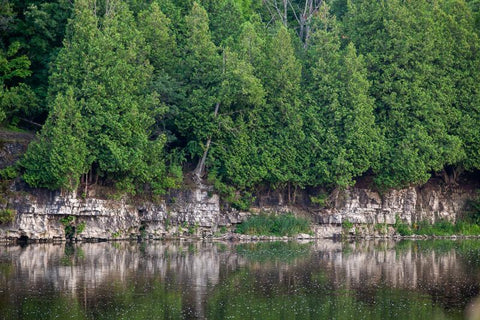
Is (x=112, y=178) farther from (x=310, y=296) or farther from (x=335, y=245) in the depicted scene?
(x=310, y=296)

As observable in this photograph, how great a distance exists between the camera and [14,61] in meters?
62.7

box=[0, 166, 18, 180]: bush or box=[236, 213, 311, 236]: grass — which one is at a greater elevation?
box=[0, 166, 18, 180]: bush

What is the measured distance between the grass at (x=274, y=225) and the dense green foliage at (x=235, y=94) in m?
2.17

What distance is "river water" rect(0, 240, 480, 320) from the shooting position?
114 ft

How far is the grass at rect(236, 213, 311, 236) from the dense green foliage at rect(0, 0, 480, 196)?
2174 millimetres

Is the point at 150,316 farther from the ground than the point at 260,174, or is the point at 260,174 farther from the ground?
the point at 260,174

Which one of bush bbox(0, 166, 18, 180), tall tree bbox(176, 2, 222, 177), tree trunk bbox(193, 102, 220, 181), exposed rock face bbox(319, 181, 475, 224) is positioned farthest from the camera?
exposed rock face bbox(319, 181, 475, 224)

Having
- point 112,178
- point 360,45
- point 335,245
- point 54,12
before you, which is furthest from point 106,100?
point 360,45

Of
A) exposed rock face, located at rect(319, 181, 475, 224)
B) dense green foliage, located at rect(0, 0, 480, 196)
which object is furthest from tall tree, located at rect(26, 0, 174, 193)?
exposed rock face, located at rect(319, 181, 475, 224)

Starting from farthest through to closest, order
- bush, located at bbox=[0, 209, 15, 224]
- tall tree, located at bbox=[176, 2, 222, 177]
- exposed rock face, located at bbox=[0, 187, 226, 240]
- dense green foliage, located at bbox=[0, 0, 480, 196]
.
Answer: tall tree, located at bbox=[176, 2, 222, 177] < dense green foliage, located at bbox=[0, 0, 480, 196] < exposed rock face, located at bbox=[0, 187, 226, 240] < bush, located at bbox=[0, 209, 15, 224]

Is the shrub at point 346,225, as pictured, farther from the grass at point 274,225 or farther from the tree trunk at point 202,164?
the tree trunk at point 202,164

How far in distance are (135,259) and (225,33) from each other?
2860cm

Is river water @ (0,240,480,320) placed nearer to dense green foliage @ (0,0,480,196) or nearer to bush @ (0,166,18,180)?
bush @ (0,166,18,180)

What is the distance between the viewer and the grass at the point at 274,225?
214 ft
